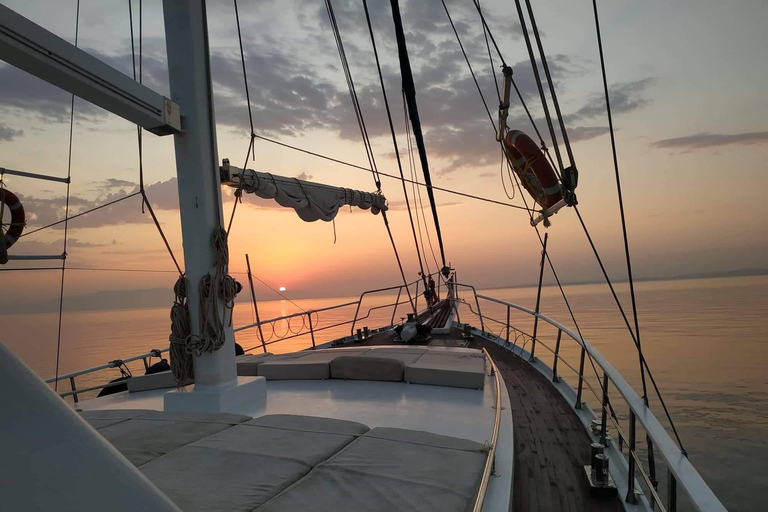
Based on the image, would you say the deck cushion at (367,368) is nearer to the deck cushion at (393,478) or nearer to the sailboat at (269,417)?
the sailboat at (269,417)

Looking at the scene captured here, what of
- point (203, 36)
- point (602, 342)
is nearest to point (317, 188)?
point (203, 36)

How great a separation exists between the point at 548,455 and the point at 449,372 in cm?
123

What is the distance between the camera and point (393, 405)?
12.7 feet

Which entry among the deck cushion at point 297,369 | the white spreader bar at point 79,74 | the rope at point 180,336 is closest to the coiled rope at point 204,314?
the rope at point 180,336

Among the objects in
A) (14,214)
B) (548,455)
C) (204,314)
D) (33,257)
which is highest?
(14,214)

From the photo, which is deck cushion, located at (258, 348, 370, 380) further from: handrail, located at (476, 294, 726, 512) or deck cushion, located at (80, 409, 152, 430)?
handrail, located at (476, 294, 726, 512)

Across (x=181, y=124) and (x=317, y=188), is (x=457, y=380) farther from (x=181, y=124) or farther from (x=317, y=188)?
(x=317, y=188)

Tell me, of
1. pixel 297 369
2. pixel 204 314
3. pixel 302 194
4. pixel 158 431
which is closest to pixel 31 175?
pixel 302 194

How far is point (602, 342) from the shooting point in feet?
70.1

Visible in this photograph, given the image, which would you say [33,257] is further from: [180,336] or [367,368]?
[367,368]

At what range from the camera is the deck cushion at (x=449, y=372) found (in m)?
4.35

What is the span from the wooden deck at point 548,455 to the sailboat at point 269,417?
0.02 m

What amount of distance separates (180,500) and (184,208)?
2.80 meters

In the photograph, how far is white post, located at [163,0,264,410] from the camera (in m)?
3.89
